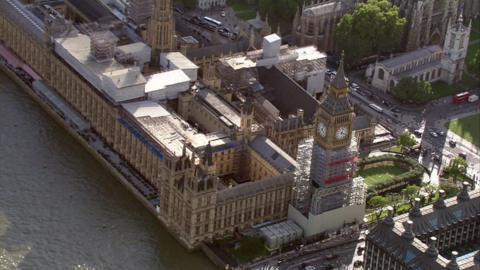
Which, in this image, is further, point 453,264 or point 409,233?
point 409,233

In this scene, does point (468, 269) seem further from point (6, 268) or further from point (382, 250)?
point (6, 268)

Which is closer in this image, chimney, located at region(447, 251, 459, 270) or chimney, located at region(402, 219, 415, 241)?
chimney, located at region(447, 251, 459, 270)

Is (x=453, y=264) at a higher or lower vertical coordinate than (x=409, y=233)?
higher

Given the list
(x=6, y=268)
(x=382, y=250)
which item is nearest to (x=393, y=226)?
(x=382, y=250)

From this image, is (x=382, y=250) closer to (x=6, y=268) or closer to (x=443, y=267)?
(x=443, y=267)

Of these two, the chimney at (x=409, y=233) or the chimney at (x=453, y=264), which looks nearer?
the chimney at (x=453, y=264)

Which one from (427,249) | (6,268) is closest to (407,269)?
(427,249)

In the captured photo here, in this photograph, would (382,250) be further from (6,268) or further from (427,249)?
(6,268)
